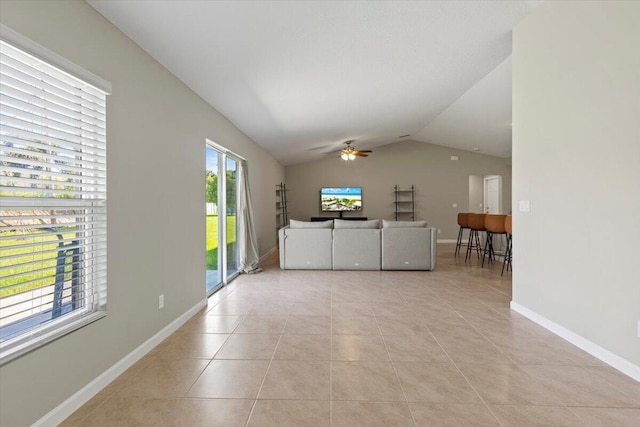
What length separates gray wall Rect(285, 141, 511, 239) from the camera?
1023 cm

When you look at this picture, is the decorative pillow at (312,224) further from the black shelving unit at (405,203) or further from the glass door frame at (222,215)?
the black shelving unit at (405,203)

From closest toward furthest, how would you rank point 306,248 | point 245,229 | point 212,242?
point 212,242
point 245,229
point 306,248

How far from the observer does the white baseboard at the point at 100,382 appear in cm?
172

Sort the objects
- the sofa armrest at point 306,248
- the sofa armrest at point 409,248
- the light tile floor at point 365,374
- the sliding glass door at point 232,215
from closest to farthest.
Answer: the light tile floor at point 365,374, the sliding glass door at point 232,215, the sofa armrest at point 409,248, the sofa armrest at point 306,248

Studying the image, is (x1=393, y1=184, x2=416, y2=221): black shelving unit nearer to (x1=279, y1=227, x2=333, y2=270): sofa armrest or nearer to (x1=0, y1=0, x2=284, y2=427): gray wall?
(x1=279, y1=227, x2=333, y2=270): sofa armrest

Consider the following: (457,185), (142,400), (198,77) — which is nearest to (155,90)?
(198,77)

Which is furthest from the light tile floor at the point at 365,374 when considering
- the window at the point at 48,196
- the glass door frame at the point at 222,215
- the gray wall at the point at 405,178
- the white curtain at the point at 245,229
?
the gray wall at the point at 405,178

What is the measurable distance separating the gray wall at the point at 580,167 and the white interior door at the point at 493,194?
757cm

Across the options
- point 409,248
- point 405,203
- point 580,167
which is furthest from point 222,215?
point 405,203

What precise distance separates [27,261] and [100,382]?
927mm

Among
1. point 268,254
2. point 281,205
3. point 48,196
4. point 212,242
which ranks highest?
point 281,205

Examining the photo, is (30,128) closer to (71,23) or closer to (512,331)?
(71,23)

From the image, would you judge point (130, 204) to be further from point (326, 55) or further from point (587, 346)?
point (587, 346)

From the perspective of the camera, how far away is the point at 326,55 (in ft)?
11.1
